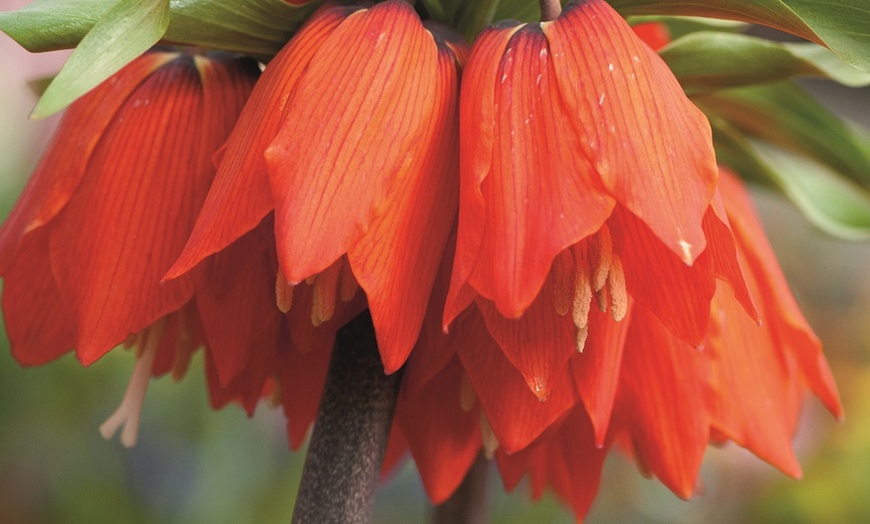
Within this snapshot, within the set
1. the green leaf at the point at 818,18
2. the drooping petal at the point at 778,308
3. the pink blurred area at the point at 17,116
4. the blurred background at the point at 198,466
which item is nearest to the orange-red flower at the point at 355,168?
the green leaf at the point at 818,18

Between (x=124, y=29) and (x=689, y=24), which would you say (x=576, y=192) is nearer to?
(x=124, y=29)

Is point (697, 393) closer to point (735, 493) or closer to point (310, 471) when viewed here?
point (310, 471)

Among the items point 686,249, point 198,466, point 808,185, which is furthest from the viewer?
point 198,466

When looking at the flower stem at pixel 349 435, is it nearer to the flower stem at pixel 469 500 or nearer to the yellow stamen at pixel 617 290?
the yellow stamen at pixel 617 290

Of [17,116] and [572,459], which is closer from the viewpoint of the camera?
[572,459]

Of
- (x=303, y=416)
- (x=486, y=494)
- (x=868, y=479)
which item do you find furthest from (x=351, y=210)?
(x=868, y=479)

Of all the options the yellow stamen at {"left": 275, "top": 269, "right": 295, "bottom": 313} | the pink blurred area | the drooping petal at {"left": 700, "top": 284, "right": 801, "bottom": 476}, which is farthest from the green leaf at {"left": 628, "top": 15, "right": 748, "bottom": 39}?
the pink blurred area

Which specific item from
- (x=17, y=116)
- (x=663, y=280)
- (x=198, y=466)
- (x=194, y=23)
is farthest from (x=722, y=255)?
(x=17, y=116)
